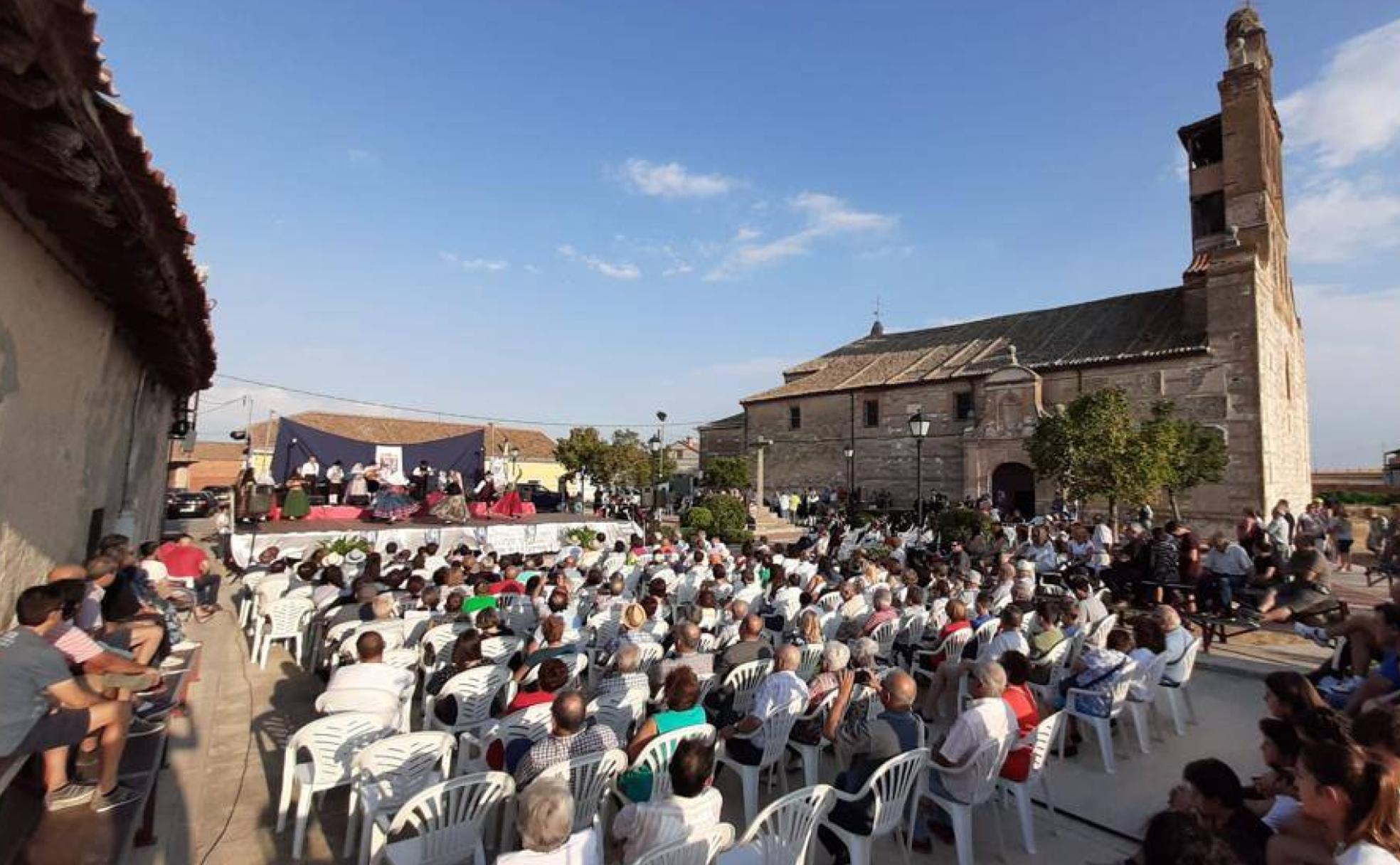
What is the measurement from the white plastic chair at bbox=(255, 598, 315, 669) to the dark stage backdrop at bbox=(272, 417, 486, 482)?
11.3m

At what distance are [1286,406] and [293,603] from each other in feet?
98.4

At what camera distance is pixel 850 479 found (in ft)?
95.2

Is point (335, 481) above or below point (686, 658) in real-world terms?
above

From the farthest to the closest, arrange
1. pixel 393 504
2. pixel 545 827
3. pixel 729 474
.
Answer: pixel 729 474 < pixel 393 504 < pixel 545 827

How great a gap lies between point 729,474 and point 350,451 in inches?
607

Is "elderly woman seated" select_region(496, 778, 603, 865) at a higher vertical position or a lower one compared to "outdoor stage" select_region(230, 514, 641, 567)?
higher

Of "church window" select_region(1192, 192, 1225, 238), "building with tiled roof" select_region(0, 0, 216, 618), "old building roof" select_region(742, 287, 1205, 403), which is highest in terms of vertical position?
"church window" select_region(1192, 192, 1225, 238)

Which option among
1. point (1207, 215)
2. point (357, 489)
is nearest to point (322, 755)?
point (357, 489)

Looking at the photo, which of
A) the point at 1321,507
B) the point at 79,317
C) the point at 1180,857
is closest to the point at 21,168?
the point at 79,317

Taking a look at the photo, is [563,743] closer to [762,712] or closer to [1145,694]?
[762,712]

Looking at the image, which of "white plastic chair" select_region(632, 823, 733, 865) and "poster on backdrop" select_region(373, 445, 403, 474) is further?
"poster on backdrop" select_region(373, 445, 403, 474)

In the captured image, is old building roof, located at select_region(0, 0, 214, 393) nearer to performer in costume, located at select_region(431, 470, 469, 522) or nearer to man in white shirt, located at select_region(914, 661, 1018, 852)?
man in white shirt, located at select_region(914, 661, 1018, 852)

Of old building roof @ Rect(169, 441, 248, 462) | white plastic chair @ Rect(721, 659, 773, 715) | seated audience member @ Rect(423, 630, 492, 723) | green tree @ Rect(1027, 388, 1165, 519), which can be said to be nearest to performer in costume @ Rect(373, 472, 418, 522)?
seated audience member @ Rect(423, 630, 492, 723)

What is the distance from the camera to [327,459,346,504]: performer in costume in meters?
18.0
